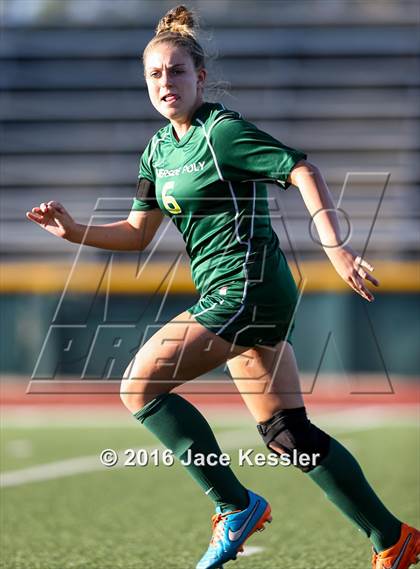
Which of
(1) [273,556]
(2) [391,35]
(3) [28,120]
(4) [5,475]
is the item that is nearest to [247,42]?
(2) [391,35]

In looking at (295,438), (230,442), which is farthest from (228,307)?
(230,442)

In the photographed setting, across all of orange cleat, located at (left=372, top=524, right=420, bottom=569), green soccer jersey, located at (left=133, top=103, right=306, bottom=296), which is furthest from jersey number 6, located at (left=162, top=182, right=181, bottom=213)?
orange cleat, located at (left=372, top=524, right=420, bottom=569)

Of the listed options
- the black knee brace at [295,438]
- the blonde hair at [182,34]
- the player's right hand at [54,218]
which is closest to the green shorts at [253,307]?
the black knee brace at [295,438]

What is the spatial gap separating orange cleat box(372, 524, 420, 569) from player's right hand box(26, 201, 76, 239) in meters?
1.45

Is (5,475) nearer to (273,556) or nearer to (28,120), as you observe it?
(273,556)

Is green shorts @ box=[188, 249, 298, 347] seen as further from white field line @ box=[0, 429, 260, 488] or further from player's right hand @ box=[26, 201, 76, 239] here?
white field line @ box=[0, 429, 260, 488]

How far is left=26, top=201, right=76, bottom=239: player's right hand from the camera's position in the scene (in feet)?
12.1

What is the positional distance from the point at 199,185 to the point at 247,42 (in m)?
14.6

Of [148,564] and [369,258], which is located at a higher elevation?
[148,564]

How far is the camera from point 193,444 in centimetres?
349

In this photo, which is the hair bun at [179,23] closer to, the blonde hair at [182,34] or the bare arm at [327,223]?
the blonde hair at [182,34]

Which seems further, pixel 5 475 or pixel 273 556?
pixel 5 475

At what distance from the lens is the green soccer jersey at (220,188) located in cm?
335

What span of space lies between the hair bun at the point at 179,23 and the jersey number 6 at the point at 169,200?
1.58 ft
